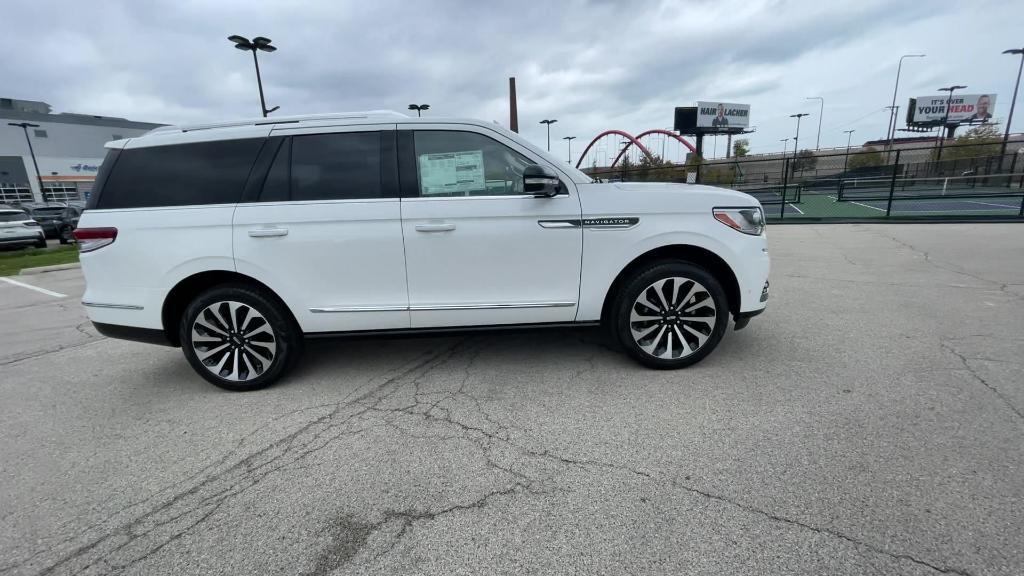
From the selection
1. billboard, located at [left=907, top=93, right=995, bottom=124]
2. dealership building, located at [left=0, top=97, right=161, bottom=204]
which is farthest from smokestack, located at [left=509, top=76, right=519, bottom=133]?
billboard, located at [left=907, top=93, right=995, bottom=124]

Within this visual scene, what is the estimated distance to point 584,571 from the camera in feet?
6.00

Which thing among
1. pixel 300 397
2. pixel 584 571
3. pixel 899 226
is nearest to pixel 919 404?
pixel 584 571

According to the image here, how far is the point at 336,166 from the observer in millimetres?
3387

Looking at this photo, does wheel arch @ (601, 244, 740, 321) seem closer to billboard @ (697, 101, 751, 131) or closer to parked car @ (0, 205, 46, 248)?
parked car @ (0, 205, 46, 248)

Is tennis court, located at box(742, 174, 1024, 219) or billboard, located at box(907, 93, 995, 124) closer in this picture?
tennis court, located at box(742, 174, 1024, 219)

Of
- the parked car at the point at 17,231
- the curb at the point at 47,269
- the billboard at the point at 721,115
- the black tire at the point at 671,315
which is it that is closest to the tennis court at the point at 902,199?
the black tire at the point at 671,315

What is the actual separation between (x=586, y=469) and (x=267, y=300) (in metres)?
2.56

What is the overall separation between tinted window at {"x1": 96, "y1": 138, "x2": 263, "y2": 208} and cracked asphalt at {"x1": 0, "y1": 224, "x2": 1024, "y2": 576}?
1491 millimetres

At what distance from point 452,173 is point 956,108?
8751cm

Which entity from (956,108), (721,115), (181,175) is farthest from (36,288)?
(956,108)

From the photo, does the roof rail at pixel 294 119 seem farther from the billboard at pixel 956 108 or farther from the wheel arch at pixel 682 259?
the billboard at pixel 956 108

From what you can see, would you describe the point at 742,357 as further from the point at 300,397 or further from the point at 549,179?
the point at 300,397

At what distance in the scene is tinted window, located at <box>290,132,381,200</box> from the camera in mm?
3355

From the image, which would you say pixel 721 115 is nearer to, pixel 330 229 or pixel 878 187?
pixel 878 187
